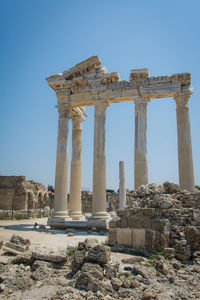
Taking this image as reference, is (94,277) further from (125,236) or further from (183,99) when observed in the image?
(183,99)

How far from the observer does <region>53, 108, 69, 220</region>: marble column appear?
18250 millimetres

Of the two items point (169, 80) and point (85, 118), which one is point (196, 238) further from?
point (85, 118)

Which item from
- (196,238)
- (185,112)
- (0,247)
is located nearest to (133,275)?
(196,238)

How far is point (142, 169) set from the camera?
54.5 ft

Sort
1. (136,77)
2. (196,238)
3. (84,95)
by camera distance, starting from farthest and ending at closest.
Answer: (84,95) < (136,77) < (196,238)

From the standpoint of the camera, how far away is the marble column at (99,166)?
17.1 meters

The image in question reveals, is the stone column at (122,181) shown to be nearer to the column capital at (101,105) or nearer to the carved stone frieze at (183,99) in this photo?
the column capital at (101,105)

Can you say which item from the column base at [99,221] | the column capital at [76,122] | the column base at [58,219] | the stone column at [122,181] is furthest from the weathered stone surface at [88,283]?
the column capital at [76,122]

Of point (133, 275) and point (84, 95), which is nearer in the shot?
point (133, 275)

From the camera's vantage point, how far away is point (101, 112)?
18.5 m

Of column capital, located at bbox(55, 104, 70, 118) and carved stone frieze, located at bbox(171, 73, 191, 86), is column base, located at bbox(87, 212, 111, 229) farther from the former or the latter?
carved stone frieze, located at bbox(171, 73, 191, 86)

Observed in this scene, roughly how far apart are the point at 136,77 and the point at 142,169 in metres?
6.30

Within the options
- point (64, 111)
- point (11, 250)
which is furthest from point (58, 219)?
point (11, 250)

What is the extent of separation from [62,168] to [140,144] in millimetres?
5803
